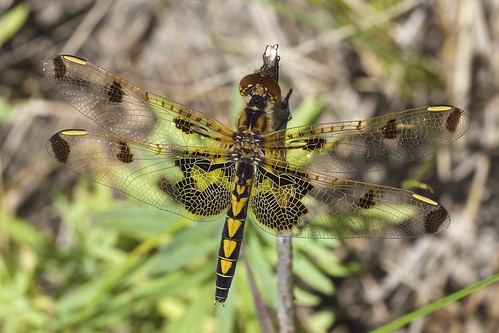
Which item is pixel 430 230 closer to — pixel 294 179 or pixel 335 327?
pixel 294 179

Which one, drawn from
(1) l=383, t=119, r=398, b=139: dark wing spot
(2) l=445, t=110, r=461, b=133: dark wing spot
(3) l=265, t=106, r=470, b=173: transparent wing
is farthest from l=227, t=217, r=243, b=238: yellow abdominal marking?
(2) l=445, t=110, r=461, b=133: dark wing spot

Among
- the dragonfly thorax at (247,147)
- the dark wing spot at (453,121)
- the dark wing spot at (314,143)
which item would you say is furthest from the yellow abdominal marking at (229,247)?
the dark wing spot at (453,121)

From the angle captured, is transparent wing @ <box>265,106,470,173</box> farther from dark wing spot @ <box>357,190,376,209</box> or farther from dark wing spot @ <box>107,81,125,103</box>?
dark wing spot @ <box>107,81,125,103</box>

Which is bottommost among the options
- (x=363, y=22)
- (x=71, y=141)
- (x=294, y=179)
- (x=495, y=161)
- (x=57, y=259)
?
(x=294, y=179)

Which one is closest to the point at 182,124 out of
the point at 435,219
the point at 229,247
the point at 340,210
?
the point at 229,247

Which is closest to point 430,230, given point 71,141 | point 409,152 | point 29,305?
point 409,152

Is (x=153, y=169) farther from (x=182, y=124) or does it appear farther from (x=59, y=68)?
(x=59, y=68)

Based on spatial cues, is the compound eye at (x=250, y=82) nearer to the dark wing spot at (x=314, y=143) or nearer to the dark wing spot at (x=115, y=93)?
the dark wing spot at (x=314, y=143)
